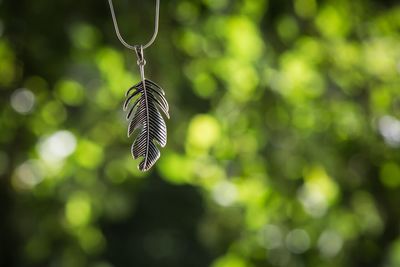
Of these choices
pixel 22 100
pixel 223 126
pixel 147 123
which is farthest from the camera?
pixel 22 100

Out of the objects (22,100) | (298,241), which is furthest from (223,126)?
(22,100)

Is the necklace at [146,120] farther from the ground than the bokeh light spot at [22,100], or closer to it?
closer to it

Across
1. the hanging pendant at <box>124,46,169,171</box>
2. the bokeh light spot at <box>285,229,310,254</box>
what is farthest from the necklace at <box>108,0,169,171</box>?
the bokeh light spot at <box>285,229,310,254</box>

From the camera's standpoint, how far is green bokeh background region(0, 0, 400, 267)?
1.76 metres

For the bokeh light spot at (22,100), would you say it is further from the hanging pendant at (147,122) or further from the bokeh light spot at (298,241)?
the hanging pendant at (147,122)

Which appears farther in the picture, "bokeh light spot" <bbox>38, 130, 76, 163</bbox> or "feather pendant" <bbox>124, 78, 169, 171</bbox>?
"bokeh light spot" <bbox>38, 130, 76, 163</bbox>

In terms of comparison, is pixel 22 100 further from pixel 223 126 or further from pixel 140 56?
pixel 140 56

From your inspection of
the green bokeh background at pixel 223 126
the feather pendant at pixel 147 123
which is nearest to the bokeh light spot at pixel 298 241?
the green bokeh background at pixel 223 126

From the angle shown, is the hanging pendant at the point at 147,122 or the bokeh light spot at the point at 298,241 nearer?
the hanging pendant at the point at 147,122

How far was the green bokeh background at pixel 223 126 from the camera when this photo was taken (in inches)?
69.5

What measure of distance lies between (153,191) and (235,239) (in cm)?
Result: 65

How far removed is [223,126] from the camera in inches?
71.3

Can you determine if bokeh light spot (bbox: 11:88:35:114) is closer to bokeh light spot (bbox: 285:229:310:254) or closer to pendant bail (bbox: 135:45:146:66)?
bokeh light spot (bbox: 285:229:310:254)

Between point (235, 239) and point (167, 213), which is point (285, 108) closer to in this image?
point (235, 239)
